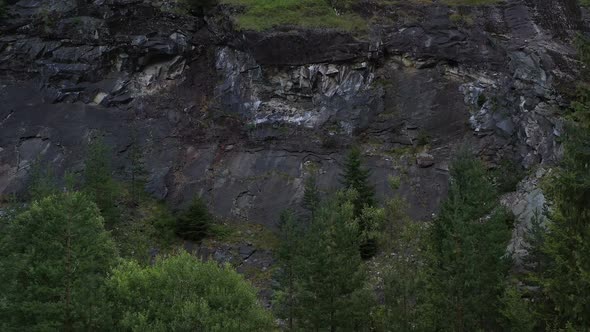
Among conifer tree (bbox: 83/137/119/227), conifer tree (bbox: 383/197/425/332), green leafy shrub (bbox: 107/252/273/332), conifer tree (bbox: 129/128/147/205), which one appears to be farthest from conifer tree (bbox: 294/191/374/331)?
conifer tree (bbox: 129/128/147/205)

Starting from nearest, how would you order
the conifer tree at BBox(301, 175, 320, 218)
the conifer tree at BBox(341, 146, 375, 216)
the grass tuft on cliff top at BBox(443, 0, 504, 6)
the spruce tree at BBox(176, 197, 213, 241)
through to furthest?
1. the conifer tree at BBox(341, 146, 375, 216)
2. the conifer tree at BBox(301, 175, 320, 218)
3. the spruce tree at BBox(176, 197, 213, 241)
4. the grass tuft on cliff top at BBox(443, 0, 504, 6)

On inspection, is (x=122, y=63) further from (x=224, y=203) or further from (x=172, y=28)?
(x=224, y=203)

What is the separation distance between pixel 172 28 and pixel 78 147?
12.6 metres

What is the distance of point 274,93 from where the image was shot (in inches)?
1718

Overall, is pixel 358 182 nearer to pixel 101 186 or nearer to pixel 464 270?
pixel 101 186

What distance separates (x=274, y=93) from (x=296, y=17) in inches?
246

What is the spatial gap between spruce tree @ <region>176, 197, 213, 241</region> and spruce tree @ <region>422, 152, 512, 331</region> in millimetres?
18719

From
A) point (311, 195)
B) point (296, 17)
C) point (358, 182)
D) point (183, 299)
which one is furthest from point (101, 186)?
point (296, 17)

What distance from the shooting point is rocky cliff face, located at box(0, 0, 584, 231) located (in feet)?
125

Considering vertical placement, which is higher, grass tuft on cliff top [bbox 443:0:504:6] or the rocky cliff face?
grass tuft on cliff top [bbox 443:0:504:6]

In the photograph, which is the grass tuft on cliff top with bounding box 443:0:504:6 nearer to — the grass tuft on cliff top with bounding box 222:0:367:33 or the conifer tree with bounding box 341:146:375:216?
the grass tuft on cliff top with bounding box 222:0:367:33

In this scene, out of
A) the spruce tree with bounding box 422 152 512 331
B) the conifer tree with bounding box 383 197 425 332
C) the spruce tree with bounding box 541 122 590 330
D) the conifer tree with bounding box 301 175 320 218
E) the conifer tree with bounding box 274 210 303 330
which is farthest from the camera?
the conifer tree with bounding box 301 175 320 218

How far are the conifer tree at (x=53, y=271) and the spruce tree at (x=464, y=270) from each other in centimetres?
→ 1078

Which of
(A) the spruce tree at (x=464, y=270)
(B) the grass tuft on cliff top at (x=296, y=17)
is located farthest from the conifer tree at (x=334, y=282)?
(B) the grass tuft on cliff top at (x=296, y=17)
